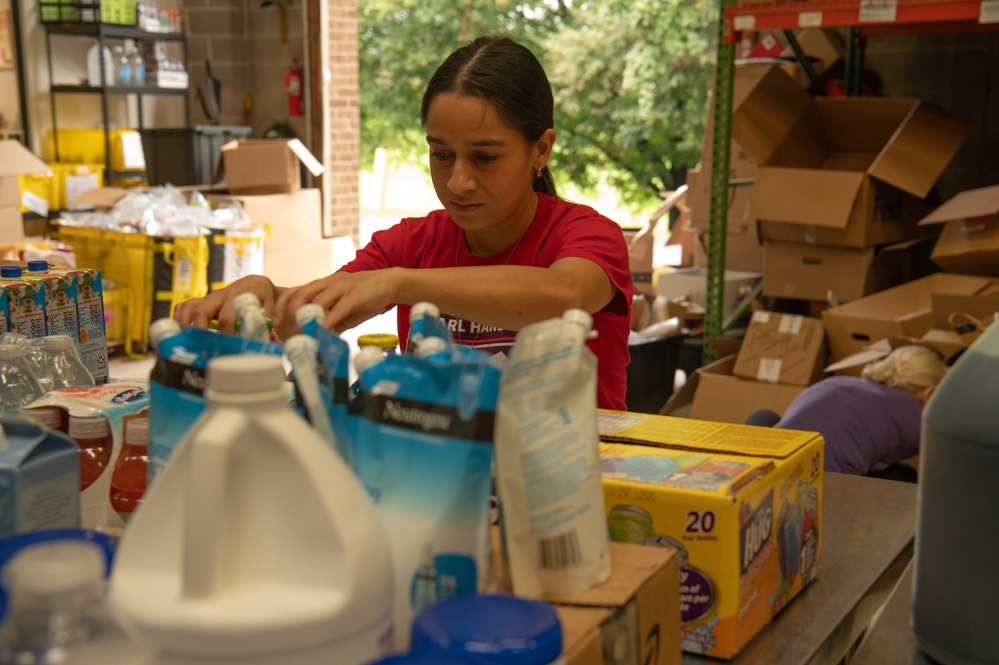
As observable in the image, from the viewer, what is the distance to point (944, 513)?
3.44ft

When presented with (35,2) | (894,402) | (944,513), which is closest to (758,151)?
(894,402)

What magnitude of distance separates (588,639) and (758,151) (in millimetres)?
3318

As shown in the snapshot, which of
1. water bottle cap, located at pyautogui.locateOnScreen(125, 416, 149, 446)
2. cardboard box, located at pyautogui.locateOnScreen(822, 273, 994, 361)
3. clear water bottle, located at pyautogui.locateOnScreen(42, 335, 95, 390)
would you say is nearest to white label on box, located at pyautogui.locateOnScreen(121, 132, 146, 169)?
cardboard box, located at pyautogui.locateOnScreen(822, 273, 994, 361)

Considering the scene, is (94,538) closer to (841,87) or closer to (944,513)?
(944,513)

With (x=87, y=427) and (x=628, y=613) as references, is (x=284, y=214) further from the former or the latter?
(x=628, y=613)

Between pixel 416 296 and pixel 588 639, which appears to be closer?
pixel 588 639

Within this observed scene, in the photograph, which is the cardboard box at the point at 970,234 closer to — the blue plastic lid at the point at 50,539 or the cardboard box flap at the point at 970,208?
the cardboard box flap at the point at 970,208

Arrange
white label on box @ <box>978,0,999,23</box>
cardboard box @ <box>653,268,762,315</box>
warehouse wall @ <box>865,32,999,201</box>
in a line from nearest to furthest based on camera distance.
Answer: white label on box @ <box>978,0,999,23</box> → warehouse wall @ <box>865,32,999,201</box> → cardboard box @ <box>653,268,762,315</box>

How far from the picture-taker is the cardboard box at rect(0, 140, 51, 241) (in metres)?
4.75

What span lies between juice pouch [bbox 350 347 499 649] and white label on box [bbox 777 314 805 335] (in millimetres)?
3130

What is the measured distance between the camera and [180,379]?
83 centimetres

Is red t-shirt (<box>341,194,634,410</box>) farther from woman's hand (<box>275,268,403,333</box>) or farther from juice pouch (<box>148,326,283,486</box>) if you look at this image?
juice pouch (<box>148,326,283,486</box>)

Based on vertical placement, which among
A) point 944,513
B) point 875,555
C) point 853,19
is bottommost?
point 875,555

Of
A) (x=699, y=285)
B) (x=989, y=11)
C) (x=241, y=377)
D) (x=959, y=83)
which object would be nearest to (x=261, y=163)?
(x=699, y=285)
